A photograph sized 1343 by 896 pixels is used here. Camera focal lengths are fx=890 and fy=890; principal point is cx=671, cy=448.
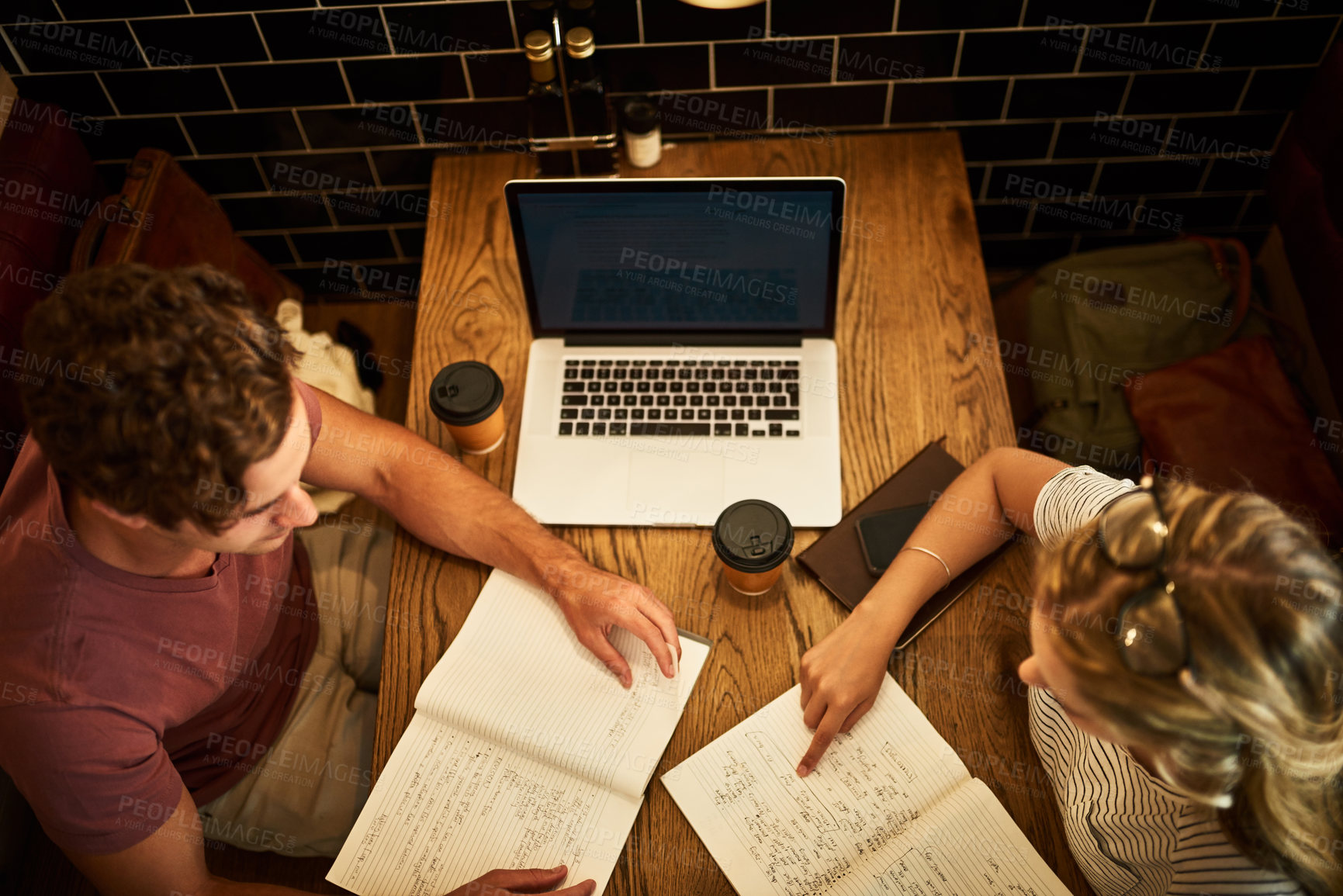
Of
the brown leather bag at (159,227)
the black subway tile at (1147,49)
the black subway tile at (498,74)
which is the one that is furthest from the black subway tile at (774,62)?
the brown leather bag at (159,227)

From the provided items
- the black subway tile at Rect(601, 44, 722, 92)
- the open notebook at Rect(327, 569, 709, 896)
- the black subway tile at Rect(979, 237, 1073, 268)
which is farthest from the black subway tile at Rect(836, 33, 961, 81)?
the open notebook at Rect(327, 569, 709, 896)

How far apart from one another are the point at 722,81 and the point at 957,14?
400 mm

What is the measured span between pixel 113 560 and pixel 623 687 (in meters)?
0.59

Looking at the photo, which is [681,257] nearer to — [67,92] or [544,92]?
[544,92]

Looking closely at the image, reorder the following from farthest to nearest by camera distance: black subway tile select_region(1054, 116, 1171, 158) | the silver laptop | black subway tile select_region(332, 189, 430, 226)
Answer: black subway tile select_region(332, 189, 430, 226) < black subway tile select_region(1054, 116, 1171, 158) < the silver laptop

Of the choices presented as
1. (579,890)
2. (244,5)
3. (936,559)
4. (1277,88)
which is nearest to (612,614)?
(579,890)

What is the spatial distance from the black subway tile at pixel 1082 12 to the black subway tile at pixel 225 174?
145cm

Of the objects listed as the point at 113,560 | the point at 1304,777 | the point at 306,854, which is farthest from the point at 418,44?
the point at 1304,777

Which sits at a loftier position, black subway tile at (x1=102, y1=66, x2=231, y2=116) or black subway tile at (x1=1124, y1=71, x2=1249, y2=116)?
black subway tile at (x1=102, y1=66, x2=231, y2=116)

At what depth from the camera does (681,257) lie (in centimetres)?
122

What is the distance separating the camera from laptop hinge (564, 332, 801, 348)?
1.30 metres

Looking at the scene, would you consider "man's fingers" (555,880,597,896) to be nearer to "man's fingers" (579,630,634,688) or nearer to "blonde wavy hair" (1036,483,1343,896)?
"man's fingers" (579,630,634,688)

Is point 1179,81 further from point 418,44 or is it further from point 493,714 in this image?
point 493,714

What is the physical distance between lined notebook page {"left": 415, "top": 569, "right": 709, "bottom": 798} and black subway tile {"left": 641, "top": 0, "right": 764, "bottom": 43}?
961 millimetres
